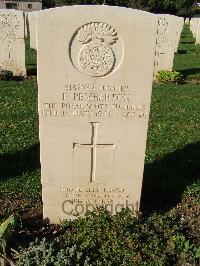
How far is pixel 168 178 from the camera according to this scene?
558cm

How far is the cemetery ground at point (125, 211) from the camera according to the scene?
376 cm

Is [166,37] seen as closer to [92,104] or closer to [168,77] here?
[168,77]

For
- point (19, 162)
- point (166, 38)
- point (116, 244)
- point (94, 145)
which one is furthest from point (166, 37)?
point (116, 244)

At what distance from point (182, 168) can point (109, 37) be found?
9.58 feet

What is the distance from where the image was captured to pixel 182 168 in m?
5.95

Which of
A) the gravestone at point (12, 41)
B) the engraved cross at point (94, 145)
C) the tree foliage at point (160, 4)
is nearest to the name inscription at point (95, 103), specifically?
the engraved cross at point (94, 145)

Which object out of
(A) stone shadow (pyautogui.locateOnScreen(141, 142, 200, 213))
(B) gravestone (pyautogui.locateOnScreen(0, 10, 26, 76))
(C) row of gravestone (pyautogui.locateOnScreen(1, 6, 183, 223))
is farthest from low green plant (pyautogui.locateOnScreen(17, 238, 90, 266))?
(B) gravestone (pyautogui.locateOnScreen(0, 10, 26, 76))

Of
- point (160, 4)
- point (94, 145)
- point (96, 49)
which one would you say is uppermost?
point (160, 4)

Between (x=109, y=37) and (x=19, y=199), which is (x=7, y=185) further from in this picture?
(x=109, y=37)

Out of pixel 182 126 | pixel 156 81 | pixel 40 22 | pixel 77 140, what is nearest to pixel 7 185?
pixel 77 140

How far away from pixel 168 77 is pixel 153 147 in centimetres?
599

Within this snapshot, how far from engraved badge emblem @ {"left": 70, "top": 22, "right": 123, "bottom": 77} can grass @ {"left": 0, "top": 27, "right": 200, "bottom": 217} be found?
1971 millimetres

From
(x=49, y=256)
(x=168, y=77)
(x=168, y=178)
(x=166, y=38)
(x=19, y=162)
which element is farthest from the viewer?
(x=166, y=38)

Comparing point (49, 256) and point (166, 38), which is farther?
point (166, 38)
